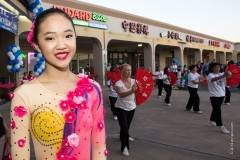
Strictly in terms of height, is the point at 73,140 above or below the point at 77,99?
below

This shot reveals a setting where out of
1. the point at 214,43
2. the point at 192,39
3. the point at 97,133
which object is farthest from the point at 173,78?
the point at 214,43

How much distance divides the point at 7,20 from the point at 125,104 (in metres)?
7.58

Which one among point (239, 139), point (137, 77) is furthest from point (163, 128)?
point (137, 77)

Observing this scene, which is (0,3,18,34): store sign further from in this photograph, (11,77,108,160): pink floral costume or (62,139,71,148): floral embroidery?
(62,139,71,148): floral embroidery

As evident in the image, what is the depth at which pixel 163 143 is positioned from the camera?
5.27 m

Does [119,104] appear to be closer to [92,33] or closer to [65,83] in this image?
[65,83]

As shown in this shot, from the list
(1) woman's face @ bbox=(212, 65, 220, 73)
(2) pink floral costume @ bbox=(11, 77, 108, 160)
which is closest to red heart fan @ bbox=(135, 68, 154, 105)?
(1) woman's face @ bbox=(212, 65, 220, 73)

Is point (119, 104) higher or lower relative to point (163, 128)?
higher

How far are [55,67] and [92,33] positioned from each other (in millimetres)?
15930

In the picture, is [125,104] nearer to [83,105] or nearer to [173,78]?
[83,105]

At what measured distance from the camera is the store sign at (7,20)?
9141mm

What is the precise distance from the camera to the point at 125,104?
Result: 481cm

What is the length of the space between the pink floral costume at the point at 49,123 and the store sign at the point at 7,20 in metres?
8.78

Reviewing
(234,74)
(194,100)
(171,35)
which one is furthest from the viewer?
(171,35)
